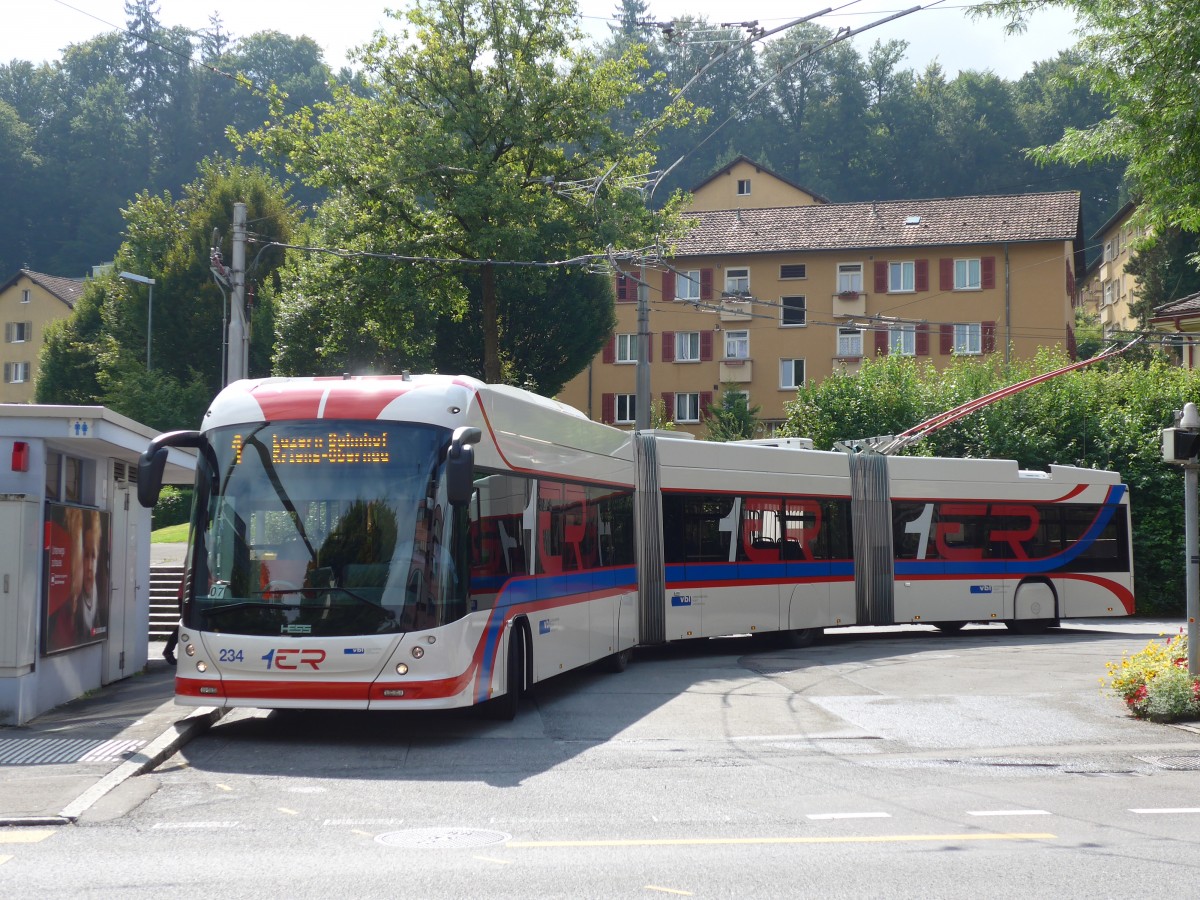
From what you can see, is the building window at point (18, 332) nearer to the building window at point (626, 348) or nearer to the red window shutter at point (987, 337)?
the building window at point (626, 348)

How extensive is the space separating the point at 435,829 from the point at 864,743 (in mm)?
5016

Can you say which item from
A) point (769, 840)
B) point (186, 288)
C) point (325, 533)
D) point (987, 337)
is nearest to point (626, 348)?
→ point (987, 337)

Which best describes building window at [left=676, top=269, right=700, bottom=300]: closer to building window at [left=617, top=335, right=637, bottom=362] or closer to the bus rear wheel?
building window at [left=617, top=335, right=637, bottom=362]

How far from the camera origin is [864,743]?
12.1m

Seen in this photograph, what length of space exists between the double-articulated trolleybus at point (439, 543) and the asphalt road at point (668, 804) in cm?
67

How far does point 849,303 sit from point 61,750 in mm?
48004

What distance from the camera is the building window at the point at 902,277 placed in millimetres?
55562

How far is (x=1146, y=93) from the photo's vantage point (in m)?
13.8

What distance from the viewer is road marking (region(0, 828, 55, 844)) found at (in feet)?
25.6

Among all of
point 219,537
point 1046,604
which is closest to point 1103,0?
point 219,537

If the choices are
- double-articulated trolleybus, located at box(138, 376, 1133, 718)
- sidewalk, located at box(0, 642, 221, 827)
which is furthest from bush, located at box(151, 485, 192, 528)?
sidewalk, located at box(0, 642, 221, 827)

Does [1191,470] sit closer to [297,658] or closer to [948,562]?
[297,658]

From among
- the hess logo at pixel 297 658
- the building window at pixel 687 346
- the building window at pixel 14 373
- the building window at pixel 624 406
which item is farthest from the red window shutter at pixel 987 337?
the building window at pixel 14 373

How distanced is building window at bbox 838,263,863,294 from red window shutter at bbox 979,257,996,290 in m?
4.49
